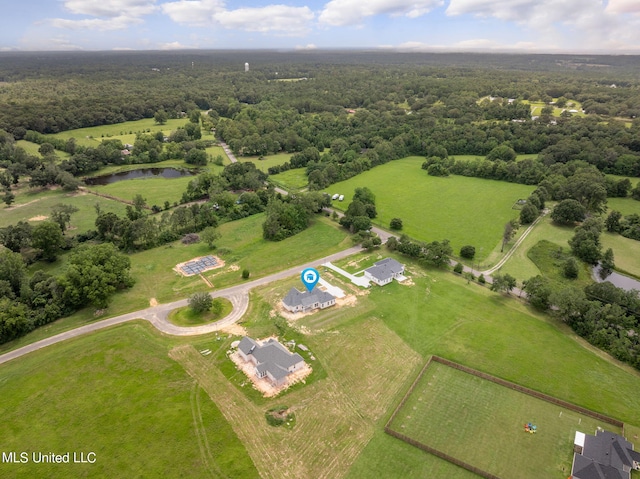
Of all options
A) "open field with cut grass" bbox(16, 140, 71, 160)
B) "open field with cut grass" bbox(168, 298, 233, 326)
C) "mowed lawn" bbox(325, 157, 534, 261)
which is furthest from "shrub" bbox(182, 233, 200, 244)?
"open field with cut grass" bbox(16, 140, 71, 160)

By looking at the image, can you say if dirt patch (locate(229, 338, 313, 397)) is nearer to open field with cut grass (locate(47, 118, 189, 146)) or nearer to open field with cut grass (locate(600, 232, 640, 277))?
open field with cut grass (locate(600, 232, 640, 277))

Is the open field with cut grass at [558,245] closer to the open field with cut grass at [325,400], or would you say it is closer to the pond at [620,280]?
the pond at [620,280]

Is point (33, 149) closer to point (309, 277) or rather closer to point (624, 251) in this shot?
point (309, 277)

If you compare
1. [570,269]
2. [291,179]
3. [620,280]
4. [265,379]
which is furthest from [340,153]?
[265,379]

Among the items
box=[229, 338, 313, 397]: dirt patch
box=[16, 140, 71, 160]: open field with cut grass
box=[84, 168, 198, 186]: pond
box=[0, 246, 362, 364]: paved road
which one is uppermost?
box=[16, 140, 71, 160]: open field with cut grass

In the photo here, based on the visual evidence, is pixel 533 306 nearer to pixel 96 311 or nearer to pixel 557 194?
pixel 557 194

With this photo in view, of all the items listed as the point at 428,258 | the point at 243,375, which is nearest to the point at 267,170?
the point at 428,258
